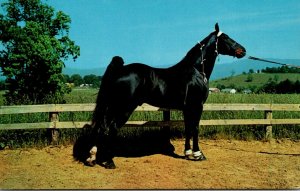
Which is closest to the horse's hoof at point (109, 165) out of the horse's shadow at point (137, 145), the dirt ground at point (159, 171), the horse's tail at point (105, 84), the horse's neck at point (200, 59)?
the dirt ground at point (159, 171)

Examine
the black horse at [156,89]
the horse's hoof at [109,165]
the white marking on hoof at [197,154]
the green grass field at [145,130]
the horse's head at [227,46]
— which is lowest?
the horse's hoof at [109,165]

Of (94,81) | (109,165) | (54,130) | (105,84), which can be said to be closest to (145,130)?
(54,130)

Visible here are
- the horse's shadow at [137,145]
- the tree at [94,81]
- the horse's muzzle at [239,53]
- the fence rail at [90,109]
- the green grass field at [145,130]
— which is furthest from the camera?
the green grass field at [145,130]

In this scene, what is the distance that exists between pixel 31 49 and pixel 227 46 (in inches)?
450

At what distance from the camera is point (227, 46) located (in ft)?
20.6

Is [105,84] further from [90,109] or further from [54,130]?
[54,130]

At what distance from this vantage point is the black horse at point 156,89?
5.34 metres

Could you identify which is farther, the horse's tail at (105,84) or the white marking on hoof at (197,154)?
the white marking on hoof at (197,154)

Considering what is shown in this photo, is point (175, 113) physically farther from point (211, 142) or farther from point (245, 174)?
point (245, 174)

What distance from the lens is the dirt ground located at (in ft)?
15.7

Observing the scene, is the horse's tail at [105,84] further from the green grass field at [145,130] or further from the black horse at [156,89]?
the green grass field at [145,130]

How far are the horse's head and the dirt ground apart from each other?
2226mm

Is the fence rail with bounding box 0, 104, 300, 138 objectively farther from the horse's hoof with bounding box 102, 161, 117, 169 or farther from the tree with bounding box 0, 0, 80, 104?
the tree with bounding box 0, 0, 80, 104

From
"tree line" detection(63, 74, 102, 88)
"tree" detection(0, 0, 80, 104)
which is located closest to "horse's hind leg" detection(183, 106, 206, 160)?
"tree line" detection(63, 74, 102, 88)
